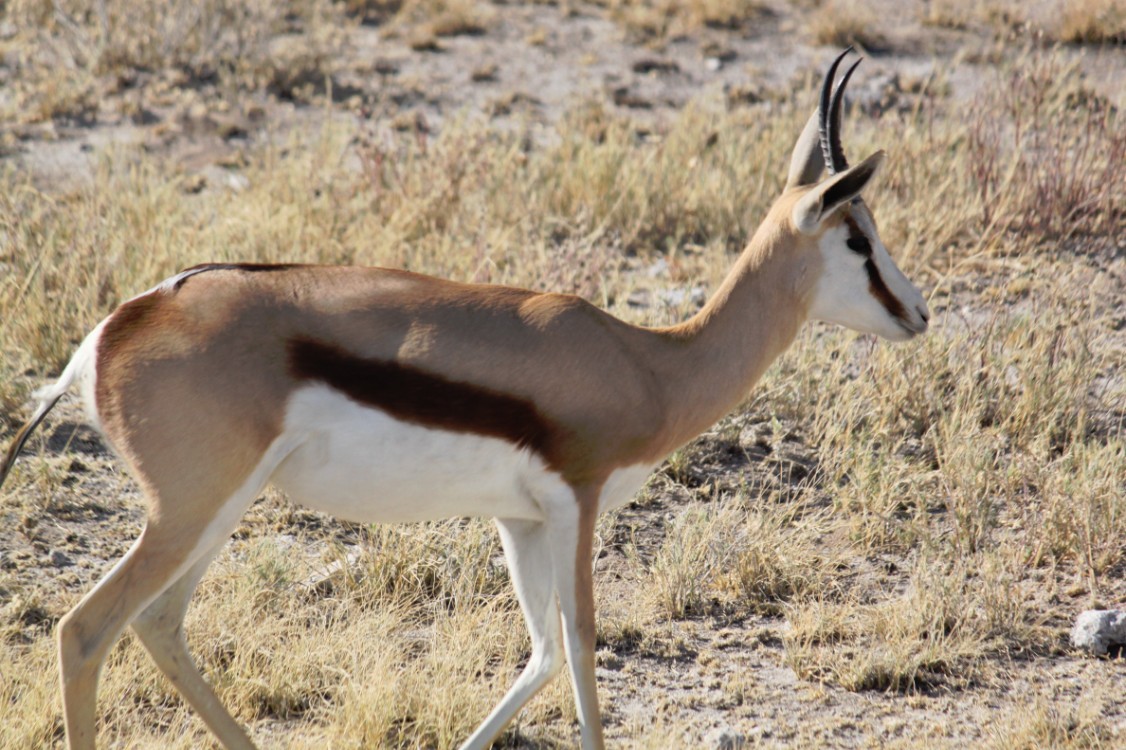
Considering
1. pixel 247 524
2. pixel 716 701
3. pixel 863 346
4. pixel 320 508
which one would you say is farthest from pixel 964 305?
pixel 320 508

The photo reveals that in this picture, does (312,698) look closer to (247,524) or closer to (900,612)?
(247,524)

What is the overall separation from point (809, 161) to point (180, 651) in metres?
2.71

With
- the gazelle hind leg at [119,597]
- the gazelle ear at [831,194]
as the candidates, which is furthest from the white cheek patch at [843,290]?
the gazelle hind leg at [119,597]

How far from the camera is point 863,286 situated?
14.0 feet

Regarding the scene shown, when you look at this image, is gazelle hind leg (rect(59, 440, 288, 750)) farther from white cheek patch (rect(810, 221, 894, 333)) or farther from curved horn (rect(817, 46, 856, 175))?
curved horn (rect(817, 46, 856, 175))

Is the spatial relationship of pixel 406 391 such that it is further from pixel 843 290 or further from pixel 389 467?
pixel 843 290

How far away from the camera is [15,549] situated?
510cm

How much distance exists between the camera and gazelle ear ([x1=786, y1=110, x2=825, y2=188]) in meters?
4.50

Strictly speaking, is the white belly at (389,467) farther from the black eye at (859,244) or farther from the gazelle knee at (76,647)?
the black eye at (859,244)

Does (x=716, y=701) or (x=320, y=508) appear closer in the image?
(x=320, y=508)

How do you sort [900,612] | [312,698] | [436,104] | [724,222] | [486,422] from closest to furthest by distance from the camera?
[486,422] → [312,698] → [900,612] → [724,222] → [436,104]

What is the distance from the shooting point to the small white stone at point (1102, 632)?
4.74 metres

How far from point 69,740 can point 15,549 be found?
1.68 m

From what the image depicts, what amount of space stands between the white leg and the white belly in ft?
0.34
